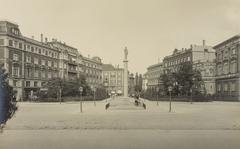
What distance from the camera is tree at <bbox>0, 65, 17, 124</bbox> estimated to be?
16.4 feet

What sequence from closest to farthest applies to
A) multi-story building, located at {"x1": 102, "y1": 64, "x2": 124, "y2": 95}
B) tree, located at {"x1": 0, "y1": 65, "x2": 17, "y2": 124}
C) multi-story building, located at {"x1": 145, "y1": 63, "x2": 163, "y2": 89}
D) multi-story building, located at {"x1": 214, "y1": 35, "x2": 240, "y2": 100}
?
1. tree, located at {"x1": 0, "y1": 65, "x2": 17, "y2": 124}
2. multi-story building, located at {"x1": 145, "y1": 63, "x2": 163, "y2": 89}
3. multi-story building, located at {"x1": 102, "y1": 64, "x2": 124, "y2": 95}
4. multi-story building, located at {"x1": 214, "y1": 35, "x2": 240, "y2": 100}

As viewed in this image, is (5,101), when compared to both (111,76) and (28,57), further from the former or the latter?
(111,76)

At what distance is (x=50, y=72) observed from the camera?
1012 centimetres

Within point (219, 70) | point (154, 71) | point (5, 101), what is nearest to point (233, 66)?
point (219, 70)

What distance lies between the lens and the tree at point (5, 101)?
16.4 feet

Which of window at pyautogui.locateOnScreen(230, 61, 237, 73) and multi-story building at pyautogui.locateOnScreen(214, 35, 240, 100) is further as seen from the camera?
window at pyautogui.locateOnScreen(230, 61, 237, 73)

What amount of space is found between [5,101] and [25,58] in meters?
4.38

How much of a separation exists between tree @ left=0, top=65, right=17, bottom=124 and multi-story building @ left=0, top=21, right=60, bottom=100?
6.65 feet

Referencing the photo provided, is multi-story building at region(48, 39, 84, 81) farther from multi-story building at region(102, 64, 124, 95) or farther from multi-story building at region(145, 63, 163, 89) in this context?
multi-story building at region(145, 63, 163, 89)

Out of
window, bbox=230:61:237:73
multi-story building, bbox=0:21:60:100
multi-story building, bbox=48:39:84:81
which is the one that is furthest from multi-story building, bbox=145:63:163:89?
multi-story building, bbox=0:21:60:100

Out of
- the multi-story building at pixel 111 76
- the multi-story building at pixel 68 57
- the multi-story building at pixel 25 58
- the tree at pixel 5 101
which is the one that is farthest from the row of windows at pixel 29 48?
the tree at pixel 5 101

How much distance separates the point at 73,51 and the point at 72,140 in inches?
75.7

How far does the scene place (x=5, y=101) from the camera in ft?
16.8

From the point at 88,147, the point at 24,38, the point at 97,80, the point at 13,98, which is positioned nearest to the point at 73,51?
the point at 24,38
